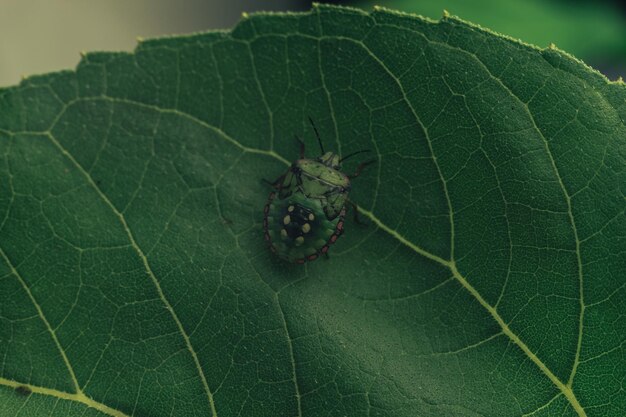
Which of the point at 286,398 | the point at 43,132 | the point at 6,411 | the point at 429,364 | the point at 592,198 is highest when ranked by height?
the point at 592,198

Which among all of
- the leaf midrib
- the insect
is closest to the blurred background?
the insect

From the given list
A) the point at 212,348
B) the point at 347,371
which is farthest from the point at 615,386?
the point at 212,348

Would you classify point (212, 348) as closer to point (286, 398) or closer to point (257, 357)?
point (257, 357)

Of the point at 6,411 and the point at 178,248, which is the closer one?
the point at 6,411

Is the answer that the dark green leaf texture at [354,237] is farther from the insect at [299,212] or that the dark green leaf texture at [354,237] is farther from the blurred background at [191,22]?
the blurred background at [191,22]

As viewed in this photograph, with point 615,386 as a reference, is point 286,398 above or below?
below

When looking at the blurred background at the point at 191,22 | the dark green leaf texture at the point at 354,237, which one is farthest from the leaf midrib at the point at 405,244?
the blurred background at the point at 191,22

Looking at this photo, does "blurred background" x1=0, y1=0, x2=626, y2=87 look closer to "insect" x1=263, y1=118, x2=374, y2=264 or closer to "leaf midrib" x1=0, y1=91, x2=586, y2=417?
"insect" x1=263, y1=118, x2=374, y2=264
